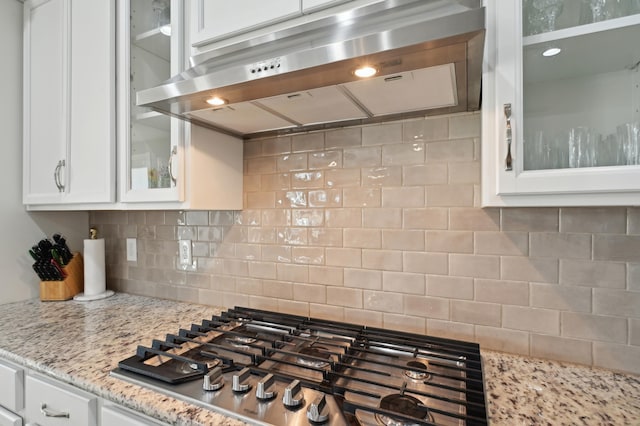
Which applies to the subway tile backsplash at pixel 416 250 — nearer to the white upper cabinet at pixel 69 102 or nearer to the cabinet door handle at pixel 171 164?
the cabinet door handle at pixel 171 164

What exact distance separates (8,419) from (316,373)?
110cm

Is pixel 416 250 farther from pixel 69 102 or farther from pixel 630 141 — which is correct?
pixel 69 102

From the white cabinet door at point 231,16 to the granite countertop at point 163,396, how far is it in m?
1.08

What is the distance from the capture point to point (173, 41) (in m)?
1.26

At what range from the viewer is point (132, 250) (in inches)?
73.9

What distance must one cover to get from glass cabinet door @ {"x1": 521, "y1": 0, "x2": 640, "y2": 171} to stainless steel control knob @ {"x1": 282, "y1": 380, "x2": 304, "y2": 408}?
79cm

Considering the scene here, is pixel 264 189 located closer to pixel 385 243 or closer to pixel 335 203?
pixel 335 203

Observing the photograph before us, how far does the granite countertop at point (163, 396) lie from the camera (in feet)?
2.53

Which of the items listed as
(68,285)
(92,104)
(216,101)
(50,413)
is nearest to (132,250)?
(68,285)

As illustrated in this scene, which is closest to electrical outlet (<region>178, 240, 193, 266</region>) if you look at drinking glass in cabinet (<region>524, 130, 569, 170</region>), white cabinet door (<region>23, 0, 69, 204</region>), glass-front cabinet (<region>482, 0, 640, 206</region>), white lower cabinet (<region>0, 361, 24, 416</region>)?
white cabinet door (<region>23, 0, 69, 204</region>)

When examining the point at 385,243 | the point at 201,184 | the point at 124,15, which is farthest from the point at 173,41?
the point at 385,243

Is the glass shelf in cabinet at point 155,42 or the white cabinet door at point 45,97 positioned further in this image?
the white cabinet door at point 45,97

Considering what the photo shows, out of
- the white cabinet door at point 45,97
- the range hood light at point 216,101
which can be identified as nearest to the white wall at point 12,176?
the white cabinet door at point 45,97

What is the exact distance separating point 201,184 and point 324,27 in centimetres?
74
